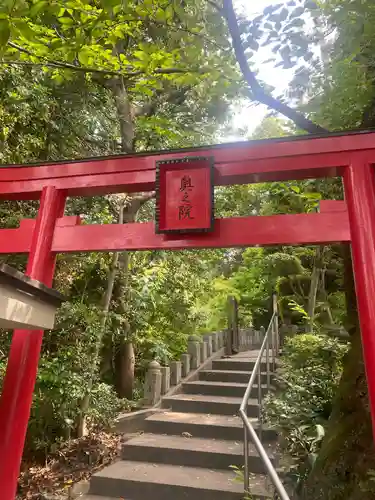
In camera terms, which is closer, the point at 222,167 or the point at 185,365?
the point at 222,167

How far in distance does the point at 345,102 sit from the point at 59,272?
5.01 metres

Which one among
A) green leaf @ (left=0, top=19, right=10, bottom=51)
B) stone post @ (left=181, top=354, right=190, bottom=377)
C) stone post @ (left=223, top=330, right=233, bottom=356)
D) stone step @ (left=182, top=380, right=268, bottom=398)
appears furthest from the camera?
stone post @ (left=223, top=330, right=233, bottom=356)

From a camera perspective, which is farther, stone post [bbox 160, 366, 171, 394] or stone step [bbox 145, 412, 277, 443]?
stone post [bbox 160, 366, 171, 394]

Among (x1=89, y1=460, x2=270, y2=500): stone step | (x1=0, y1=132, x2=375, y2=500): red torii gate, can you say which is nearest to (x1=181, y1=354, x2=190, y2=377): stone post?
(x1=89, y1=460, x2=270, y2=500): stone step

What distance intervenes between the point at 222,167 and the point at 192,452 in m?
4.08

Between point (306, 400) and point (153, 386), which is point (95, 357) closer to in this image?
point (153, 386)

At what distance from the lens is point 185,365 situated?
339 inches

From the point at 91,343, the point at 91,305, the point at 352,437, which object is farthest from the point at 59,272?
the point at 352,437

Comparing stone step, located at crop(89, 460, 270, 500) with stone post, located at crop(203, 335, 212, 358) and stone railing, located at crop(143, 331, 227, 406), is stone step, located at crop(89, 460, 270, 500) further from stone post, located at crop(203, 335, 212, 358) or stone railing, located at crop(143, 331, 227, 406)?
stone post, located at crop(203, 335, 212, 358)

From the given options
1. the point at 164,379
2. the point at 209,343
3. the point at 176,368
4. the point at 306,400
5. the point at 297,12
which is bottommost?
the point at 306,400

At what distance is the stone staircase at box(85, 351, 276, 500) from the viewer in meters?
4.77

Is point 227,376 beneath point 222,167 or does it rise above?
beneath

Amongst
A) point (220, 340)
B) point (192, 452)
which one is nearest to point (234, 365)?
point (220, 340)

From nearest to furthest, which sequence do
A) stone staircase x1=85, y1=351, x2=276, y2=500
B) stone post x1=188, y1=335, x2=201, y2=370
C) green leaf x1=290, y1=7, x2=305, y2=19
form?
green leaf x1=290, y1=7, x2=305, y2=19 < stone staircase x1=85, y1=351, x2=276, y2=500 < stone post x1=188, y1=335, x2=201, y2=370
